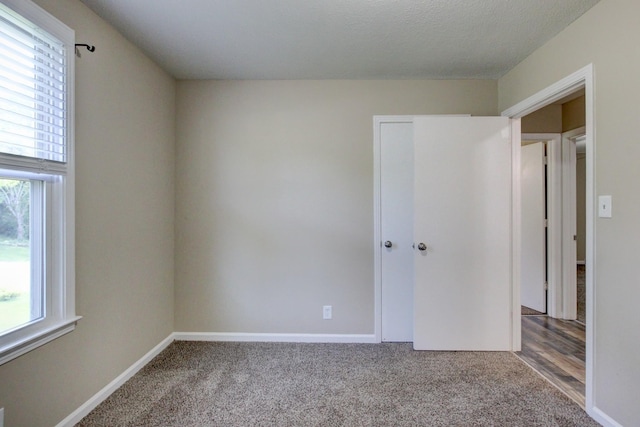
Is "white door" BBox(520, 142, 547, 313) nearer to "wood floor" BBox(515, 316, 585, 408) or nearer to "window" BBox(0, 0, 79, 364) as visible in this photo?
→ "wood floor" BBox(515, 316, 585, 408)

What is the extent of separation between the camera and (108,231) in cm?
199

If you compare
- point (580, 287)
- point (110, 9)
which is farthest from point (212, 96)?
point (580, 287)

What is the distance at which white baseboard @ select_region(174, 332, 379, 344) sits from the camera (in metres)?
2.79

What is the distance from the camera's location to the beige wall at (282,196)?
279 centimetres

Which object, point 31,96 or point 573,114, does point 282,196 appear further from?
point 573,114

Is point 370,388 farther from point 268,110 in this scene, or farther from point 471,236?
point 268,110

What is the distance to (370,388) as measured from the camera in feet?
6.75

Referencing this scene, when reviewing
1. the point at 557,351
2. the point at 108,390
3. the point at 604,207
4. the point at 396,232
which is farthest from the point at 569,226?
the point at 108,390

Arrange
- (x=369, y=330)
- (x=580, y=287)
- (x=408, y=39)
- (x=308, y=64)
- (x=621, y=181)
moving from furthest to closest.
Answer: (x=580, y=287)
(x=369, y=330)
(x=308, y=64)
(x=408, y=39)
(x=621, y=181)

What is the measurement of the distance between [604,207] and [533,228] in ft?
6.87

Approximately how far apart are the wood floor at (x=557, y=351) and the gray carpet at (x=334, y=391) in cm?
13

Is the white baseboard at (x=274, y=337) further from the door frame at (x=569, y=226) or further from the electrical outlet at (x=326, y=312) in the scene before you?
the door frame at (x=569, y=226)

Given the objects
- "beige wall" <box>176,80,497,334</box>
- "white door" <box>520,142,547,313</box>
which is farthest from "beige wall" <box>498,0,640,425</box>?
"white door" <box>520,142,547,313</box>

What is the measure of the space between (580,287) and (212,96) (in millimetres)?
5684
